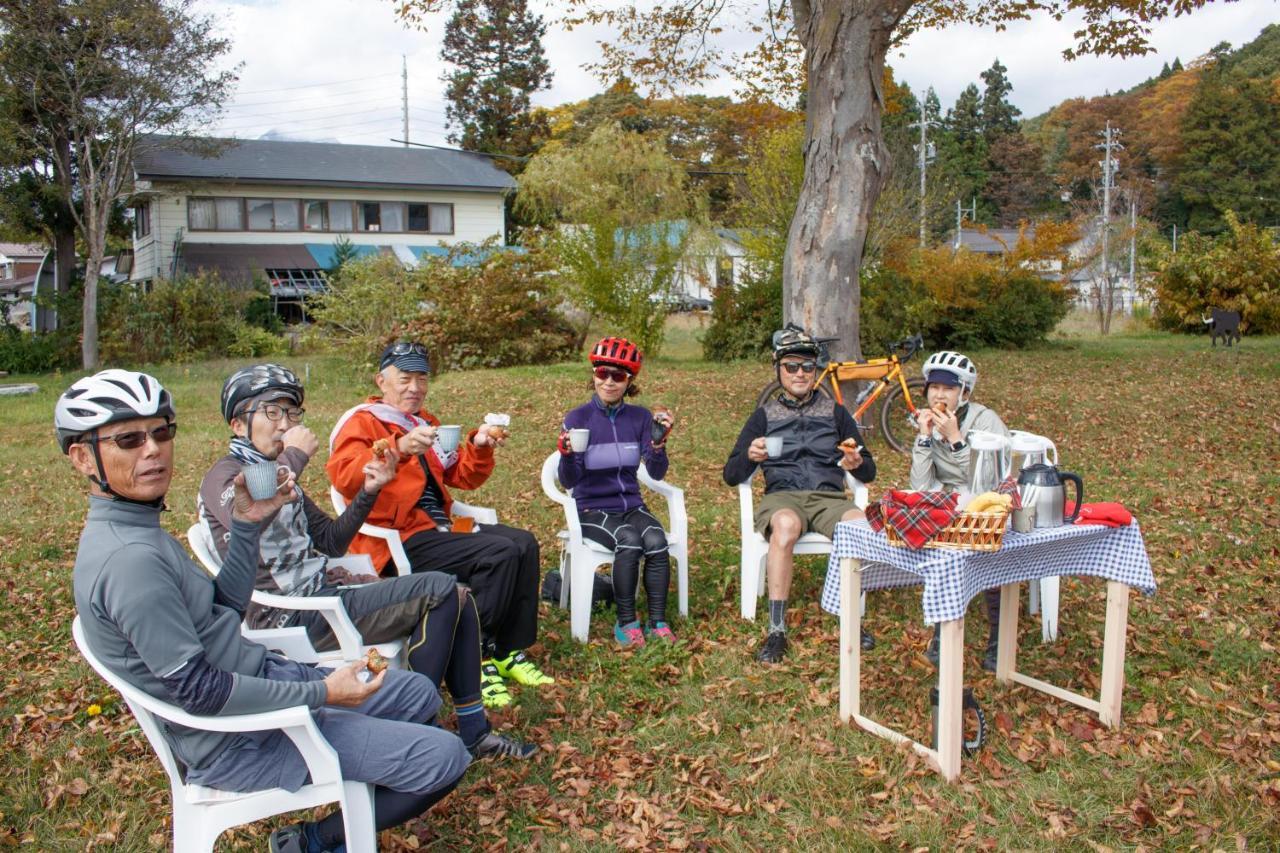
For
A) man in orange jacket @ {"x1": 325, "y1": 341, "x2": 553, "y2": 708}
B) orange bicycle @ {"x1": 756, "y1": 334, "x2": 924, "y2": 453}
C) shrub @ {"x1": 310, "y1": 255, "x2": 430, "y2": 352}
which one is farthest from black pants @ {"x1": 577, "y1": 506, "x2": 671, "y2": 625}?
shrub @ {"x1": 310, "y1": 255, "x2": 430, "y2": 352}

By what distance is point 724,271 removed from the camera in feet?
61.9

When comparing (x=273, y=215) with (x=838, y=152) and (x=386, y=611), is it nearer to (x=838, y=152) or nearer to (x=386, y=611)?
(x=838, y=152)

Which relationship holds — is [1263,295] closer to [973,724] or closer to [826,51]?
[826,51]

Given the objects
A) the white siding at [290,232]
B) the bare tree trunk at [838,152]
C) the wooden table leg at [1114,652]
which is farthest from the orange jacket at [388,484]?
the white siding at [290,232]

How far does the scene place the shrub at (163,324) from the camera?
21625 mm

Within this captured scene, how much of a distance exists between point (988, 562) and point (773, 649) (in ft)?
4.64

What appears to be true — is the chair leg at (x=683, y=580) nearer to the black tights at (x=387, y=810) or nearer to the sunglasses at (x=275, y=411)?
the sunglasses at (x=275, y=411)

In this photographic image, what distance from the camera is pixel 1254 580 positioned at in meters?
5.64

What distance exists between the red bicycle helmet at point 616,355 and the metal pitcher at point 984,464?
184 cm

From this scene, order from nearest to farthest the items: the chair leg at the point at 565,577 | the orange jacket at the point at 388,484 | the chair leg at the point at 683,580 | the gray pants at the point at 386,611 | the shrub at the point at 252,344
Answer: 1. the gray pants at the point at 386,611
2. the orange jacket at the point at 388,484
3. the chair leg at the point at 683,580
4. the chair leg at the point at 565,577
5. the shrub at the point at 252,344

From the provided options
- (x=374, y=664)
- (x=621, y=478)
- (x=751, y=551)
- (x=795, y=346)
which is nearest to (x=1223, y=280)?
(x=795, y=346)

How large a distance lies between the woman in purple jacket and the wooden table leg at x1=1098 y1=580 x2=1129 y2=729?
2014mm

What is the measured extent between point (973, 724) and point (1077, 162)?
204ft

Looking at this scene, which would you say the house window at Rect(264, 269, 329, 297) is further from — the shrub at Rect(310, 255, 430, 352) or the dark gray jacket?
the dark gray jacket
